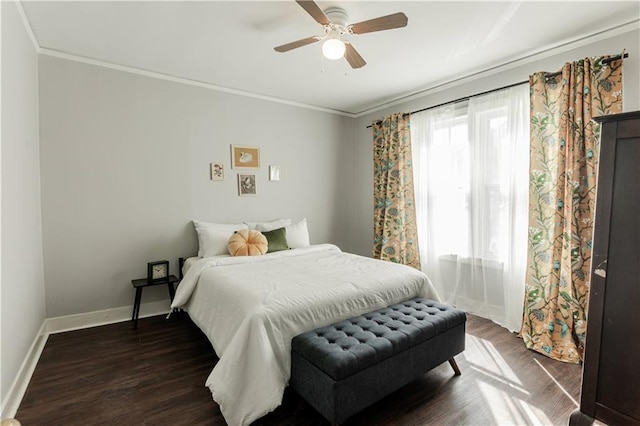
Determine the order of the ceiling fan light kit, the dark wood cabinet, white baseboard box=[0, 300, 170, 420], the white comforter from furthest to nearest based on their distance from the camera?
the ceiling fan light kit
white baseboard box=[0, 300, 170, 420]
the white comforter
the dark wood cabinet

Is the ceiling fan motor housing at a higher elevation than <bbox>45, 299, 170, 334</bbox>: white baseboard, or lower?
higher

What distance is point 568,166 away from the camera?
2.58 meters

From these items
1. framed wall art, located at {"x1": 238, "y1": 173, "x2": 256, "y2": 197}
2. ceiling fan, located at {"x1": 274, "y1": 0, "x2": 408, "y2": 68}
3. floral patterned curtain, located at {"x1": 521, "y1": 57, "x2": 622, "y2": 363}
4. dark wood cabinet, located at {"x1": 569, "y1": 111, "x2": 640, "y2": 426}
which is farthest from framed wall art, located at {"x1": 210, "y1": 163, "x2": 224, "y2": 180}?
dark wood cabinet, located at {"x1": 569, "y1": 111, "x2": 640, "y2": 426}

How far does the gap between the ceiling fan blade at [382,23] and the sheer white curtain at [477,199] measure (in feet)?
5.56

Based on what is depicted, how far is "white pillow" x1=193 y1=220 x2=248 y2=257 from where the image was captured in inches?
133

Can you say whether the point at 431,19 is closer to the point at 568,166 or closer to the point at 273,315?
the point at 568,166

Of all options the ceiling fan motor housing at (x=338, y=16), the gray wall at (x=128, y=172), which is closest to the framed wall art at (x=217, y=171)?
the gray wall at (x=128, y=172)

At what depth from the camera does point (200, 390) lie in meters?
2.11

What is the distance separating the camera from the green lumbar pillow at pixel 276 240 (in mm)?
3578

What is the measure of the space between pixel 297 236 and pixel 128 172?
1.93m

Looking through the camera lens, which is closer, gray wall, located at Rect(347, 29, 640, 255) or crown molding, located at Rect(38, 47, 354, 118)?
gray wall, located at Rect(347, 29, 640, 255)

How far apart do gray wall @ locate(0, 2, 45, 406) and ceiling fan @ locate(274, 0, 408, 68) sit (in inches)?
68.3

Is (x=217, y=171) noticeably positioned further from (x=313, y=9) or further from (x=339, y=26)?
(x=313, y=9)

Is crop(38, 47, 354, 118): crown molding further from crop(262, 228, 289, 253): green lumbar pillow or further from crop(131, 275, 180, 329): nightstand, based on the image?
crop(131, 275, 180, 329): nightstand
